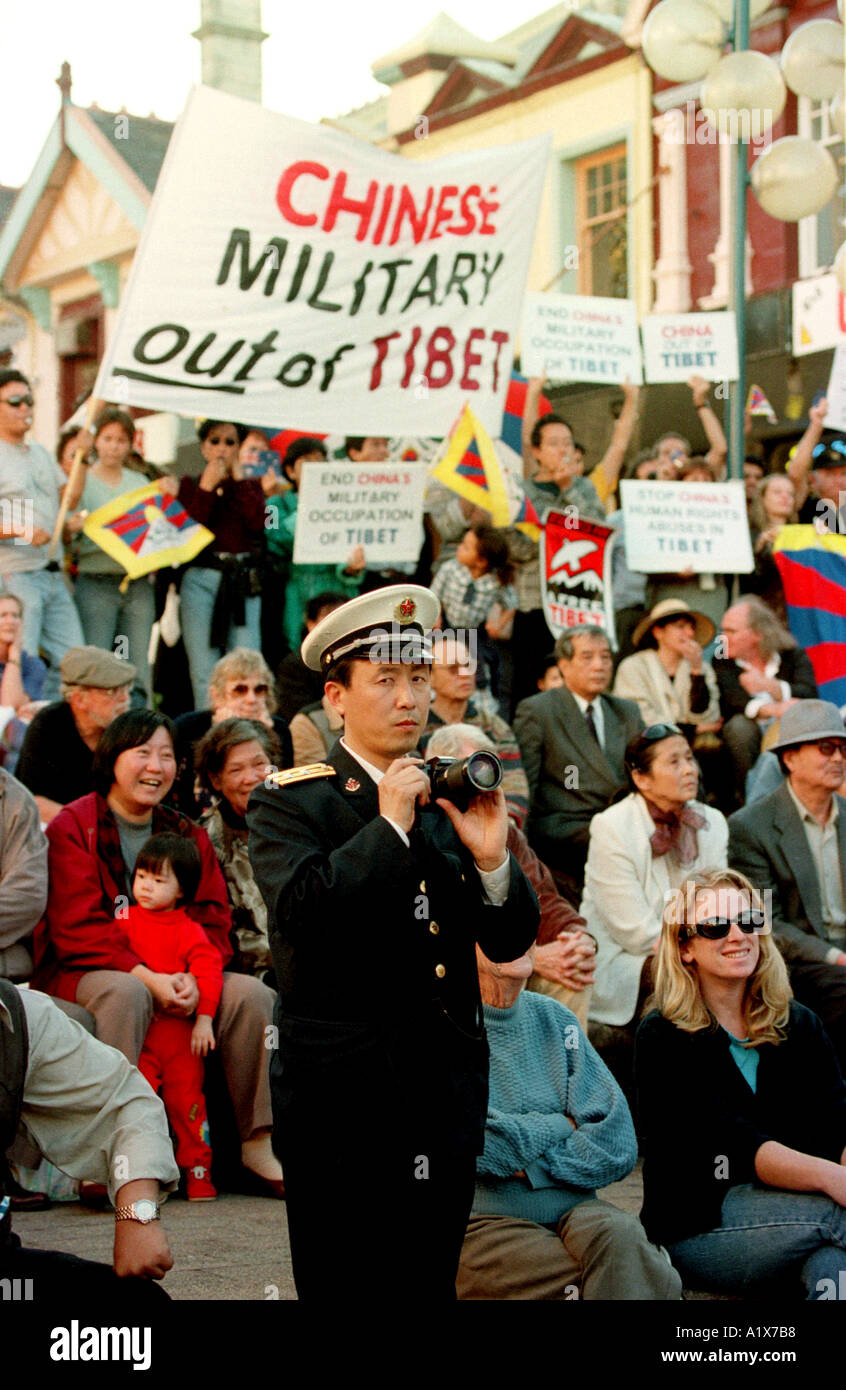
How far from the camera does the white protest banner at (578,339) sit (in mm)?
11023

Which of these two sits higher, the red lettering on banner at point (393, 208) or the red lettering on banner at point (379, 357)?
the red lettering on banner at point (393, 208)

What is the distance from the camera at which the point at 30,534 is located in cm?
926

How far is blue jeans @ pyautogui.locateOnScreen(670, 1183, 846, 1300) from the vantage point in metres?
4.99

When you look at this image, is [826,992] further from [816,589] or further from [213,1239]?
[816,589]

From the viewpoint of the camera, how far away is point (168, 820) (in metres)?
6.93

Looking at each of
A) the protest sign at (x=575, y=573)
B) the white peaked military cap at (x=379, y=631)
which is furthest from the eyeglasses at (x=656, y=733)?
the white peaked military cap at (x=379, y=631)

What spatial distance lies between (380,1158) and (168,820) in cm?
348

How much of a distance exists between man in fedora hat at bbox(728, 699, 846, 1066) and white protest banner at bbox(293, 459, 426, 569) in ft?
9.72

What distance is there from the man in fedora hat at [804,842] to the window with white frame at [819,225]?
41.3 ft

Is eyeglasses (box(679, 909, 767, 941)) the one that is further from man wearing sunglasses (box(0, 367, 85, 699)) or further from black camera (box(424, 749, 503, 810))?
man wearing sunglasses (box(0, 367, 85, 699))

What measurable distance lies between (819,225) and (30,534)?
12.8 m

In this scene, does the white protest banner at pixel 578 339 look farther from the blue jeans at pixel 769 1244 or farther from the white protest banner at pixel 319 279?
the blue jeans at pixel 769 1244

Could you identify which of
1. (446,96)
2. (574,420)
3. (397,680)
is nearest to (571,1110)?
(397,680)
